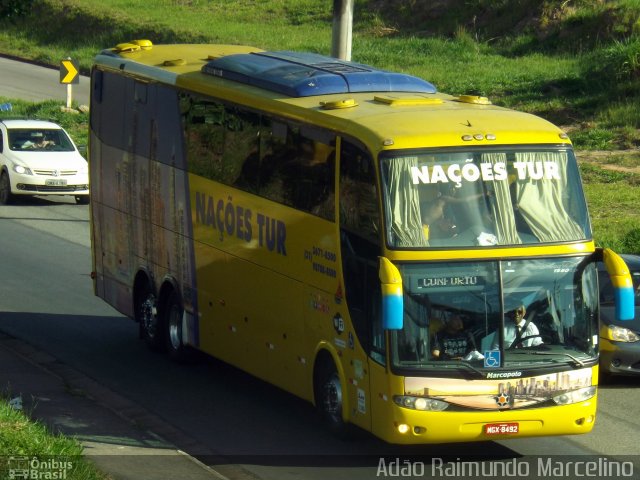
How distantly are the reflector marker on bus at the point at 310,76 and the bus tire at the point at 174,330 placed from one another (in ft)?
9.74

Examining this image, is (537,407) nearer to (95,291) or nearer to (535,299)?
(535,299)

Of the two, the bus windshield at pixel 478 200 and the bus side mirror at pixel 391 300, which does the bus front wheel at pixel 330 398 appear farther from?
the bus windshield at pixel 478 200

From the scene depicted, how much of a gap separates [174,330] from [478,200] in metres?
5.98

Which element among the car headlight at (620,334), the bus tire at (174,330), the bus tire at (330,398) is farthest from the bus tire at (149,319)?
the car headlight at (620,334)

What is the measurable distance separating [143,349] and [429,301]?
6.87 metres

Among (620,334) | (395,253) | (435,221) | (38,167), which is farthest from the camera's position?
(38,167)

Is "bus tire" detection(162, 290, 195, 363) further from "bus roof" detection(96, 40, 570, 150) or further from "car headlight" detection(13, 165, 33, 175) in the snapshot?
"car headlight" detection(13, 165, 33, 175)

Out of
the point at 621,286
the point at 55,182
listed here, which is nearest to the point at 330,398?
the point at 621,286

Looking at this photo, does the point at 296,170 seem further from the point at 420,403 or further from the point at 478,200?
the point at 420,403

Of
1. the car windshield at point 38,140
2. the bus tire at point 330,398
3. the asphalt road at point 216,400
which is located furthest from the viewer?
the car windshield at point 38,140

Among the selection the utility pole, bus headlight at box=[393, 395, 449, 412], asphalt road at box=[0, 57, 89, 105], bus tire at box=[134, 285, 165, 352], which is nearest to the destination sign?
bus headlight at box=[393, 395, 449, 412]

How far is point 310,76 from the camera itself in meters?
13.7

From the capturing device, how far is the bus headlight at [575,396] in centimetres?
1142

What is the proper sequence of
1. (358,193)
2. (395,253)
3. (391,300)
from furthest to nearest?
(358,193)
(395,253)
(391,300)
